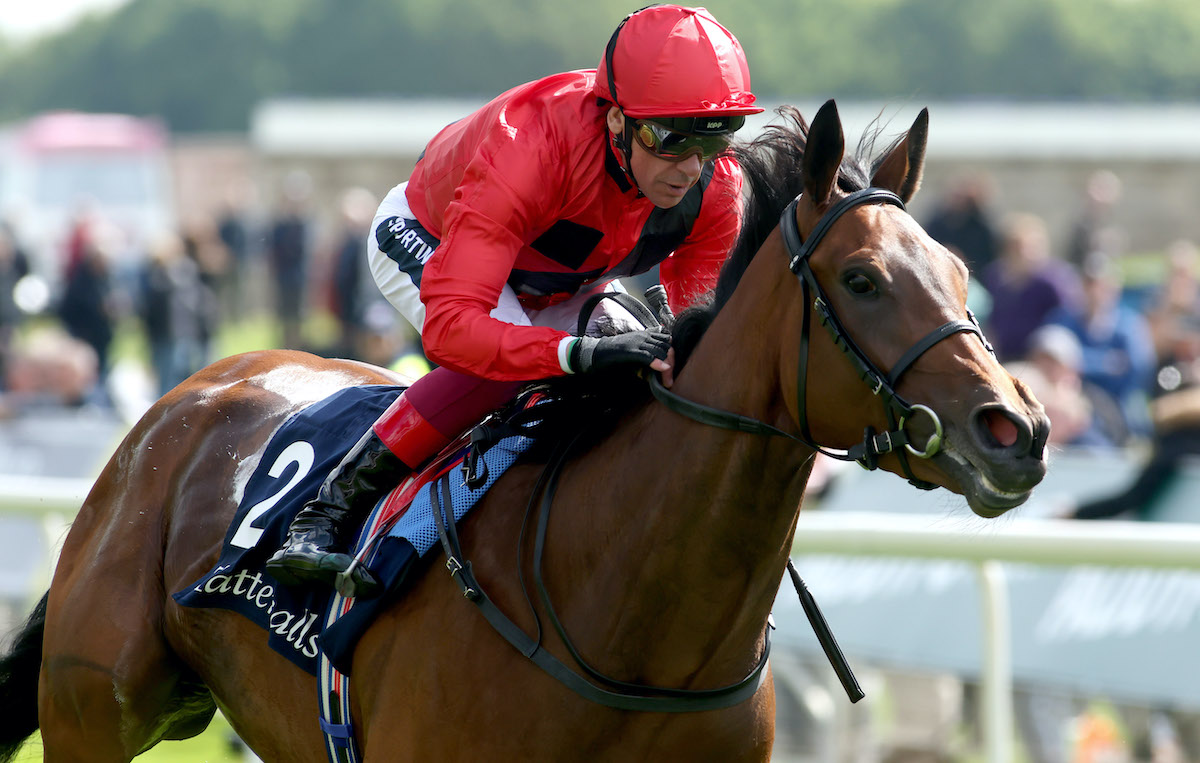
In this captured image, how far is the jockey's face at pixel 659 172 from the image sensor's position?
282cm

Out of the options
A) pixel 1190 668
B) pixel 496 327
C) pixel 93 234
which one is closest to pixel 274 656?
pixel 496 327

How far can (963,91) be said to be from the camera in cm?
4838

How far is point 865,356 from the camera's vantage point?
7.94 feet

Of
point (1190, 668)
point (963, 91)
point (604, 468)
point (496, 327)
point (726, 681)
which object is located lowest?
point (963, 91)

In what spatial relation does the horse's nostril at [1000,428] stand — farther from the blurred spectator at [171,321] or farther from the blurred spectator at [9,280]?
the blurred spectator at [9,280]

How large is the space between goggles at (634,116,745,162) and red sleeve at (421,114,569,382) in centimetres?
21

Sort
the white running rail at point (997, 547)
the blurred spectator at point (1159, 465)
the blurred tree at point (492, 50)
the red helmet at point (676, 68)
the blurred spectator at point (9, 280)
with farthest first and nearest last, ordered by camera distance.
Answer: the blurred tree at point (492, 50) < the blurred spectator at point (9, 280) < the blurred spectator at point (1159, 465) < the white running rail at point (997, 547) < the red helmet at point (676, 68)

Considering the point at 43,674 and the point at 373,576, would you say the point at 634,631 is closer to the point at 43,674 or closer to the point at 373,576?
the point at 373,576

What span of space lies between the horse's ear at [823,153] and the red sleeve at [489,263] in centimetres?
55

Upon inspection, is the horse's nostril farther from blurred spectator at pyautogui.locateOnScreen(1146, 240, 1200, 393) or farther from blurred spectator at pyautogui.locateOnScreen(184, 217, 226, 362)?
blurred spectator at pyautogui.locateOnScreen(184, 217, 226, 362)

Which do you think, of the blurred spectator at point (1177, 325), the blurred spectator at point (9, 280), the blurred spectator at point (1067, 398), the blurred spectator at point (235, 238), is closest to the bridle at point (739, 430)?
the blurred spectator at point (1067, 398)

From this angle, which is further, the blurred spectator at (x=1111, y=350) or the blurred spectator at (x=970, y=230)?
the blurred spectator at (x=970, y=230)

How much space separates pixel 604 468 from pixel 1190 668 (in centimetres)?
255

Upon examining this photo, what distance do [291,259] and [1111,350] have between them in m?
9.68
